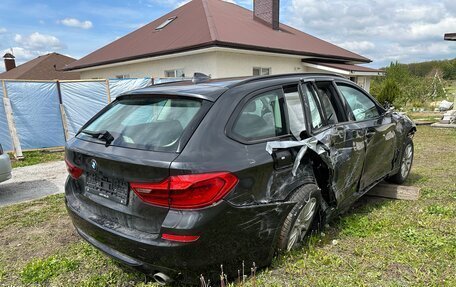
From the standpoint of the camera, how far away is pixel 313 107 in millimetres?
3074

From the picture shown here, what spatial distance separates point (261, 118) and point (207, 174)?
781mm

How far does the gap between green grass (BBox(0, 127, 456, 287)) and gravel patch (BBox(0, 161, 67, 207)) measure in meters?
0.89

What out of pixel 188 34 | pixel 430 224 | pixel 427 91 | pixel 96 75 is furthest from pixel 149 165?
pixel 427 91

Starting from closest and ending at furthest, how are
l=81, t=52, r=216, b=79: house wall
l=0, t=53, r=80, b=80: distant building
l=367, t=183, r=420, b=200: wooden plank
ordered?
1. l=367, t=183, r=420, b=200: wooden plank
2. l=81, t=52, r=216, b=79: house wall
3. l=0, t=53, r=80, b=80: distant building

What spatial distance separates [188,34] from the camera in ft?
43.7

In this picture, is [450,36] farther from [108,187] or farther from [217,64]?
[108,187]

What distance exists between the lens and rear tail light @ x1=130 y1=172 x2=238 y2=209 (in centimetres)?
197

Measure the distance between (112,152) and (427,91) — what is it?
91.5 feet

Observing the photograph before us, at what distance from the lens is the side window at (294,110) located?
2.76 m

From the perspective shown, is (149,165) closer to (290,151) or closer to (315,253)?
(290,151)

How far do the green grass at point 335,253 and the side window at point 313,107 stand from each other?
3.58ft

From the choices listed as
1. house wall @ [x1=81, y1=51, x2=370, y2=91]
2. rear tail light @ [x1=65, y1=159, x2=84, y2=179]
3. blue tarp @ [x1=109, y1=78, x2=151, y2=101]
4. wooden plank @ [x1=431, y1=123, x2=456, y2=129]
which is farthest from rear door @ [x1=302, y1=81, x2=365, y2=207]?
wooden plank @ [x1=431, y1=123, x2=456, y2=129]

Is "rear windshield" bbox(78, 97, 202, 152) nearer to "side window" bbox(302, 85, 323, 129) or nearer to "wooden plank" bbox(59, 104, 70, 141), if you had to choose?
"side window" bbox(302, 85, 323, 129)

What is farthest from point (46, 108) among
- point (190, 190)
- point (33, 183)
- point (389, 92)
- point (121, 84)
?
point (389, 92)
